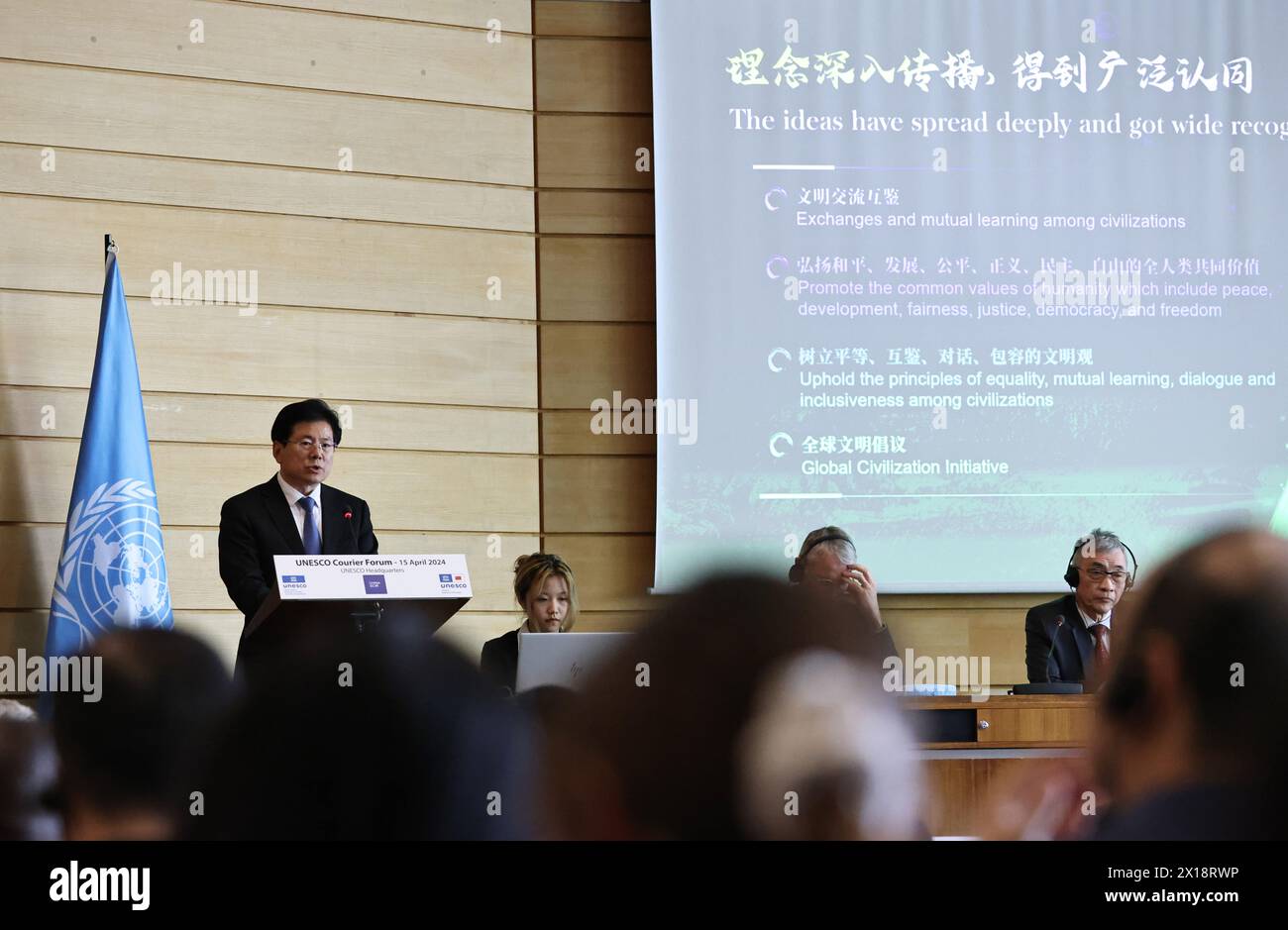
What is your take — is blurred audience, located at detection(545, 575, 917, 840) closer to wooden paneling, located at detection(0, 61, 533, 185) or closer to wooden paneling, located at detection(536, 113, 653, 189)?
wooden paneling, located at detection(0, 61, 533, 185)

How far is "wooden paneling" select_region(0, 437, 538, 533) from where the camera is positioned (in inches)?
183

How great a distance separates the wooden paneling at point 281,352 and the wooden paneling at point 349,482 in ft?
0.69

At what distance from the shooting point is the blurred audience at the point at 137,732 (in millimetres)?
695

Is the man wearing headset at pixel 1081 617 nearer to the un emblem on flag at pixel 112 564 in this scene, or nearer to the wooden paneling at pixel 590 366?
the wooden paneling at pixel 590 366

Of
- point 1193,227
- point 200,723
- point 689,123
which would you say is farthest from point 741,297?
point 200,723

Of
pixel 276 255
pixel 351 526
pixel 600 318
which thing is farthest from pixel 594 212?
pixel 351 526

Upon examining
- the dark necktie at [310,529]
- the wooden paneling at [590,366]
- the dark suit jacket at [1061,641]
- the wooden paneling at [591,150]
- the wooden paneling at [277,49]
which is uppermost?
the wooden paneling at [277,49]

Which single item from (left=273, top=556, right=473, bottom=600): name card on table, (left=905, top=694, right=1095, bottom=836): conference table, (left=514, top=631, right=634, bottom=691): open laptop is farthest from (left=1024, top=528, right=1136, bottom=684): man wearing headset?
(left=273, top=556, right=473, bottom=600): name card on table

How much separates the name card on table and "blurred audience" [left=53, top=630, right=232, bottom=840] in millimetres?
1947

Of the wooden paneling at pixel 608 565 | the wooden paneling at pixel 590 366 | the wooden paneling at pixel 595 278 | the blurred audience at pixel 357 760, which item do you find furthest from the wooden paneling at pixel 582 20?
the blurred audience at pixel 357 760
